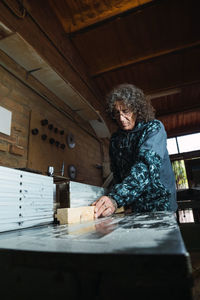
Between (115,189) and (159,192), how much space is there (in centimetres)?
32

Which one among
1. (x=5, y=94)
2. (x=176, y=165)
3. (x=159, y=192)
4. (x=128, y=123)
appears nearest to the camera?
(x=159, y=192)

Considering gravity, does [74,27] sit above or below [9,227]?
above

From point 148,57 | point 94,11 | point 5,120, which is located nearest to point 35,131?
point 5,120

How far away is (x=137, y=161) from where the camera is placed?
1.21m

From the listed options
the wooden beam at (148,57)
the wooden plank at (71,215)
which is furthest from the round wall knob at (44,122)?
the wooden beam at (148,57)

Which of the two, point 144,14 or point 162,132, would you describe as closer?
point 162,132

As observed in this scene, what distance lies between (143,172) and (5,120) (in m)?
1.54

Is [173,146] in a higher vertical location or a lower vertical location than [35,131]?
higher

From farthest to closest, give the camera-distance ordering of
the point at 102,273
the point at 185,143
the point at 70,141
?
the point at 185,143, the point at 70,141, the point at 102,273

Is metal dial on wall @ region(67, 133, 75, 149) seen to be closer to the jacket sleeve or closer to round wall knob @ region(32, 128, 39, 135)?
round wall knob @ region(32, 128, 39, 135)

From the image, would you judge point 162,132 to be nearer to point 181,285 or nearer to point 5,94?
point 181,285

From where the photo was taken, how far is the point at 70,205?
0.98m

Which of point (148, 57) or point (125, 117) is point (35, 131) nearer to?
point (125, 117)

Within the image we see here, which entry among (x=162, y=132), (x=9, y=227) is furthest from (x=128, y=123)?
(x=9, y=227)
